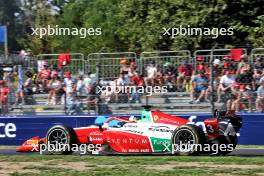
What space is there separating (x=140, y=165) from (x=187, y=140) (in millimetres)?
1707

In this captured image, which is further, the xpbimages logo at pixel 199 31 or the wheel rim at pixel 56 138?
the xpbimages logo at pixel 199 31

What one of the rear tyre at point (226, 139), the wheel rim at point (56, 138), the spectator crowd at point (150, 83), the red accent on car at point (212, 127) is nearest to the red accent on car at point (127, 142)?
the wheel rim at point (56, 138)

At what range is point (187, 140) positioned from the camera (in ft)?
39.7

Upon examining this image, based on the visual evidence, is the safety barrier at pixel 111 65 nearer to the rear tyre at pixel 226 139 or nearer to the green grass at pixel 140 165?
the green grass at pixel 140 165

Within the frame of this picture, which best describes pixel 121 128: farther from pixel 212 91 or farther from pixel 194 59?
pixel 194 59

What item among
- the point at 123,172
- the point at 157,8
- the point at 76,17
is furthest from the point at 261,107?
the point at 76,17

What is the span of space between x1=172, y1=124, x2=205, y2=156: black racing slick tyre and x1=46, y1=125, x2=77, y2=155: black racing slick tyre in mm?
2261

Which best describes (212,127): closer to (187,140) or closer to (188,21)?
(187,140)

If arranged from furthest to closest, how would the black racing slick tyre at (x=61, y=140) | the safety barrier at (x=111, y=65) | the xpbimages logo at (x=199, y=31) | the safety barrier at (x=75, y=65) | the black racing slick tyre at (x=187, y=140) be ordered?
the xpbimages logo at (x=199, y=31) → the safety barrier at (x=75, y=65) → the safety barrier at (x=111, y=65) → the black racing slick tyre at (x=61, y=140) → the black racing slick tyre at (x=187, y=140)

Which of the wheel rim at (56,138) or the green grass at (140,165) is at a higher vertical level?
the wheel rim at (56,138)

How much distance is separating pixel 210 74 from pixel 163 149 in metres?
3.97

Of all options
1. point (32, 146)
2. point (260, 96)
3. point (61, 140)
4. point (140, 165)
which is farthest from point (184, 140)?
point (260, 96)

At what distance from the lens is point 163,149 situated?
12.4 meters

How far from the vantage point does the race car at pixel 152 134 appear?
12.1m
